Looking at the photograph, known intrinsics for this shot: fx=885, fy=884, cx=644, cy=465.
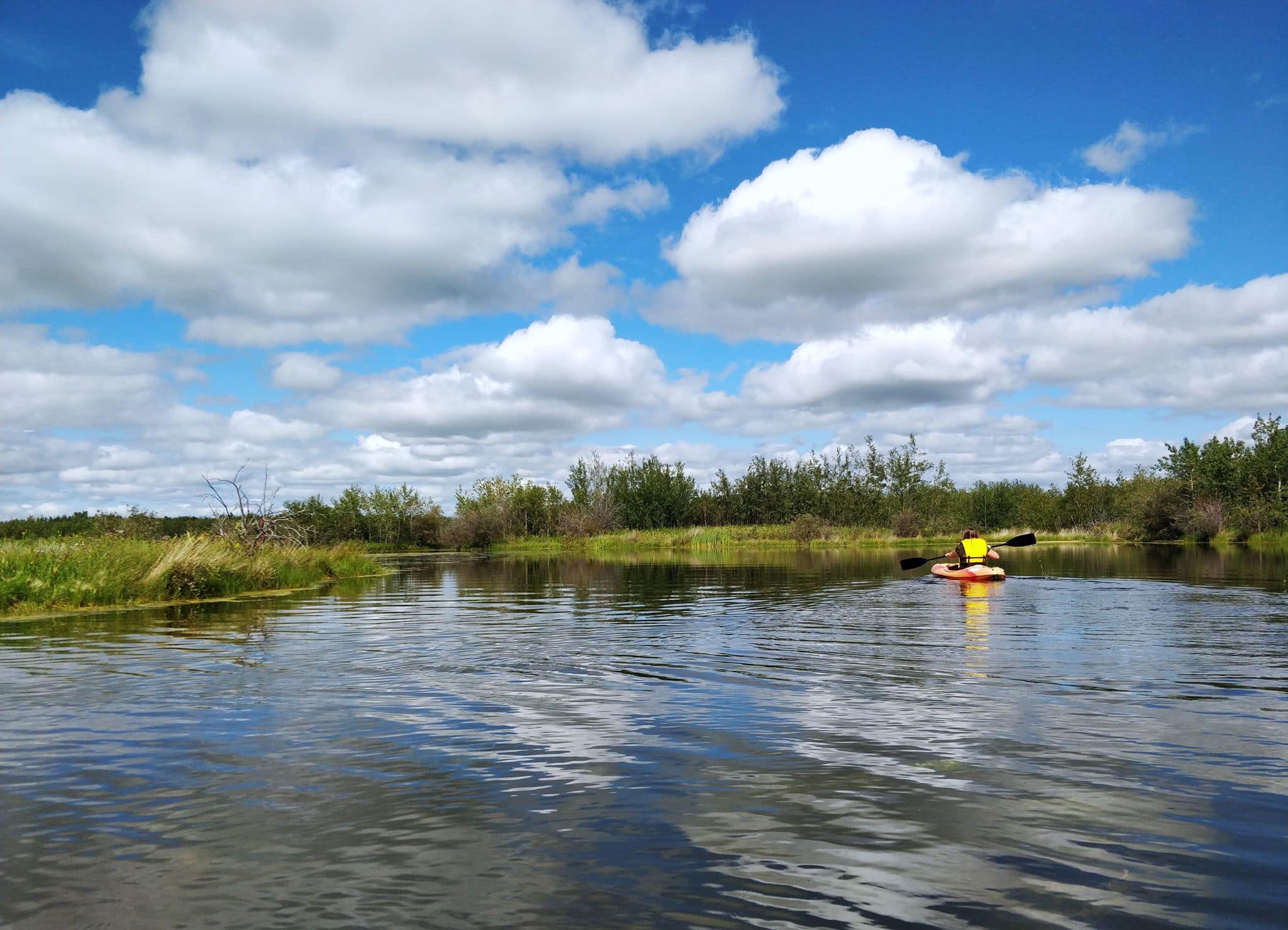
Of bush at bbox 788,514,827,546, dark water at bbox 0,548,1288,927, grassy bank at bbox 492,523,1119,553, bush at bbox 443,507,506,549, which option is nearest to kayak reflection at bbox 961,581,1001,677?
dark water at bbox 0,548,1288,927

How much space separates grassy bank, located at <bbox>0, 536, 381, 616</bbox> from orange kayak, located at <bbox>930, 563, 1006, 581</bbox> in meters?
22.1

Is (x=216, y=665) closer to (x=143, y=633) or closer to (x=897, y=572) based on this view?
(x=143, y=633)

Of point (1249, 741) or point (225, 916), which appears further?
point (1249, 741)

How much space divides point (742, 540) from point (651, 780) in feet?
202

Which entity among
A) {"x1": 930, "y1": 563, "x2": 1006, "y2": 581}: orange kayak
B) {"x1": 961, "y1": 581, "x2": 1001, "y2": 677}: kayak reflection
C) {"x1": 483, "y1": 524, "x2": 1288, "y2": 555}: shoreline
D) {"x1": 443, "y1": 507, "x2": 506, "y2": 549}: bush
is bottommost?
{"x1": 961, "y1": 581, "x2": 1001, "y2": 677}: kayak reflection

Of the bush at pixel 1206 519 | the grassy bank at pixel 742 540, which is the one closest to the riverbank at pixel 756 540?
the grassy bank at pixel 742 540

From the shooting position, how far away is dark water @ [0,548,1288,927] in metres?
4.99

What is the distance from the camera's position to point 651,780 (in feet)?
23.8

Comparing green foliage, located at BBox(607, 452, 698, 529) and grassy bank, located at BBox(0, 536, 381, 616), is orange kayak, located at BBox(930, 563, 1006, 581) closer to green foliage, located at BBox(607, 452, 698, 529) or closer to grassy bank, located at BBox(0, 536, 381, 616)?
grassy bank, located at BBox(0, 536, 381, 616)

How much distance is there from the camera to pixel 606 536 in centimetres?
7012

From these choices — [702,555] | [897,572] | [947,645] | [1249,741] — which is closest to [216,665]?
[947,645]

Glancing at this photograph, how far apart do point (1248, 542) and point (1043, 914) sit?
68.6 meters

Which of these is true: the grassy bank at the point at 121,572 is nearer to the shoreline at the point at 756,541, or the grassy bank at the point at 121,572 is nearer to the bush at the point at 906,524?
the shoreline at the point at 756,541

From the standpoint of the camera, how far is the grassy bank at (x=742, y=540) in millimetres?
66375
